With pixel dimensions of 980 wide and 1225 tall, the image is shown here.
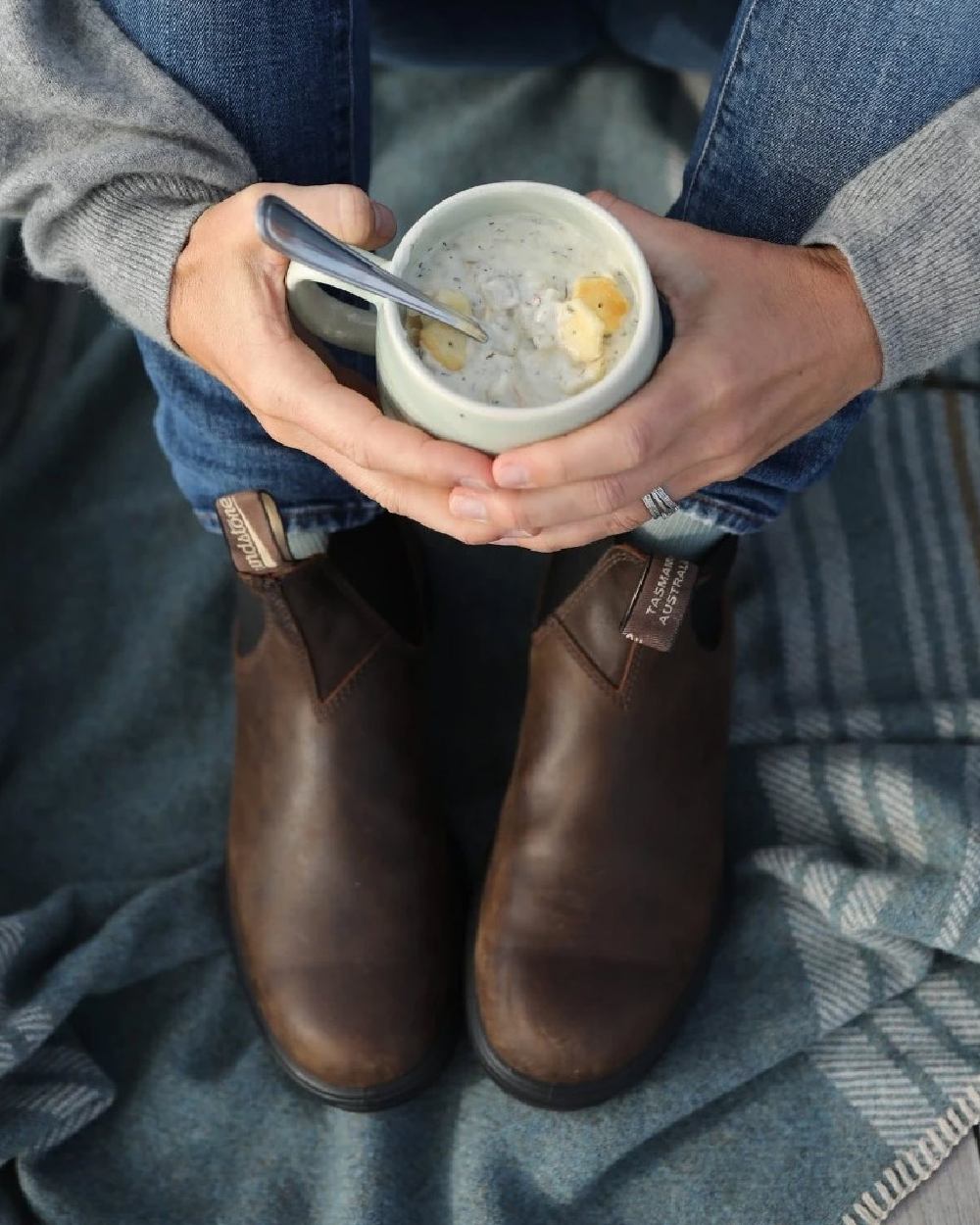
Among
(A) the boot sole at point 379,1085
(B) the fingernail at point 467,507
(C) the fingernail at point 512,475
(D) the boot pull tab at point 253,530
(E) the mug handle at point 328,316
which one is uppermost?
(E) the mug handle at point 328,316

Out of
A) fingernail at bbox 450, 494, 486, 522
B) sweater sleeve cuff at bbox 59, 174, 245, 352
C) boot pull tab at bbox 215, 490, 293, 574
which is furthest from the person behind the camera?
boot pull tab at bbox 215, 490, 293, 574

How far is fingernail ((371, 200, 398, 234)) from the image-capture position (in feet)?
1.66

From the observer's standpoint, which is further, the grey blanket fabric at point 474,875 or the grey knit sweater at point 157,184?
the grey blanket fabric at point 474,875

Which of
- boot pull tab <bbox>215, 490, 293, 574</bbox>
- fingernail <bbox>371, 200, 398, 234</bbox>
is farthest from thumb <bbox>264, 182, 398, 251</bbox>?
boot pull tab <bbox>215, 490, 293, 574</bbox>

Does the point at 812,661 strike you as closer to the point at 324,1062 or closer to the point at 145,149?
the point at 324,1062

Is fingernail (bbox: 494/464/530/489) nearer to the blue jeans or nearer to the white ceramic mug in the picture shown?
the white ceramic mug

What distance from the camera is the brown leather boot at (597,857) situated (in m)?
0.75

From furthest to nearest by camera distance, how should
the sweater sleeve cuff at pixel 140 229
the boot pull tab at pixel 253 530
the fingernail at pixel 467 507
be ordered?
the boot pull tab at pixel 253 530 → the sweater sleeve cuff at pixel 140 229 → the fingernail at pixel 467 507

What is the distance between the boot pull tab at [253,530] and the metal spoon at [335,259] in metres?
0.30

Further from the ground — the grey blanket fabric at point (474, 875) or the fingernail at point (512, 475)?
the fingernail at point (512, 475)

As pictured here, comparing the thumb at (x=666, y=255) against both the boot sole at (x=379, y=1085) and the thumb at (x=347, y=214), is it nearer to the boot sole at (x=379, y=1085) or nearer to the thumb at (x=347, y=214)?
the thumb at (x=347, y=214)

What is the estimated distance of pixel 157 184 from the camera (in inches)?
24.3

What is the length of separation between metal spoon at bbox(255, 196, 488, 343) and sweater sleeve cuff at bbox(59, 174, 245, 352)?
0.21 meters

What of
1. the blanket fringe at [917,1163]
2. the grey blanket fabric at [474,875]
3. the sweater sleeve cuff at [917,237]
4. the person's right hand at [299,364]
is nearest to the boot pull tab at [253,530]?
the person's right hand at [299,364]
